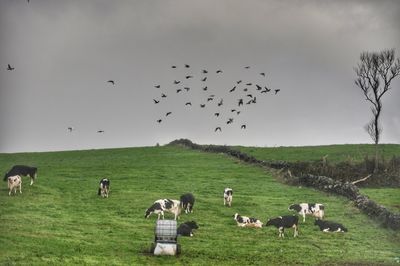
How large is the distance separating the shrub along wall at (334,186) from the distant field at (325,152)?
3.01 m

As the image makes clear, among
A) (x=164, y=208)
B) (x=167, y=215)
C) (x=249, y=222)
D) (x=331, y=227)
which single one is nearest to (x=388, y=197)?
(x=331, y=227)

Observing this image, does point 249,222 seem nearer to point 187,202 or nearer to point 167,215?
point 187,202

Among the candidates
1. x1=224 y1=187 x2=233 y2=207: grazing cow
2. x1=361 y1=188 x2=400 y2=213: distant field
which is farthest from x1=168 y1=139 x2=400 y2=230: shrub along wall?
x1=224 y1=187 x2=233 y2=207: grazing cow

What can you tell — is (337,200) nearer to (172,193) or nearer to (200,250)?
(172,193)

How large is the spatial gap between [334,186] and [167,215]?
1714 centimetres

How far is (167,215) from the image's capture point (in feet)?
125

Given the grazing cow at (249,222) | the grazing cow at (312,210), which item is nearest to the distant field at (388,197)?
the grazing cow at (312,210)

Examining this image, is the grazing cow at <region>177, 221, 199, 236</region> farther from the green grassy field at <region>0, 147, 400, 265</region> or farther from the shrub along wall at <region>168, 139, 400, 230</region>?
the shrub along wall at <region>168, 139, 400, 230</region>

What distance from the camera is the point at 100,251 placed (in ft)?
89.8

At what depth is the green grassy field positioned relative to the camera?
2717 cm

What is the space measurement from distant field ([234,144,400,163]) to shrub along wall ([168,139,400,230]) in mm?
3012

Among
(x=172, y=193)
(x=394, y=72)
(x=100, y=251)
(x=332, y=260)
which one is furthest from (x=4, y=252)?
(x=394, y=72)

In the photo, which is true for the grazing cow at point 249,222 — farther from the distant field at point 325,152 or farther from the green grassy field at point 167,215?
the distant field at point 325,152

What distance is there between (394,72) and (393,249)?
45.8 m
